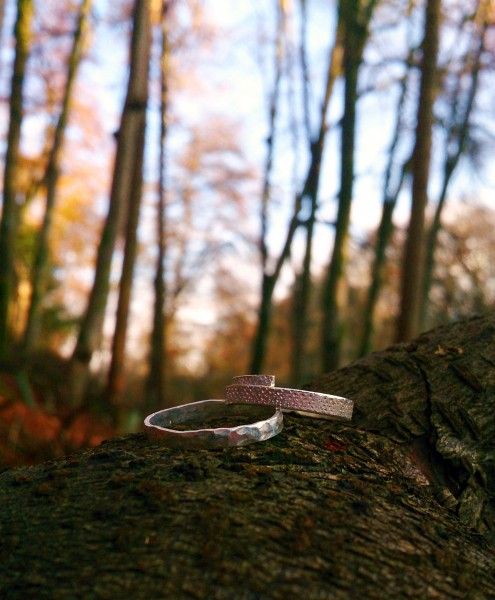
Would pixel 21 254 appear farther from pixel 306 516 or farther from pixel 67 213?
pixel 306 516

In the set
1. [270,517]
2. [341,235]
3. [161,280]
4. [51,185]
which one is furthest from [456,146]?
[270,517]

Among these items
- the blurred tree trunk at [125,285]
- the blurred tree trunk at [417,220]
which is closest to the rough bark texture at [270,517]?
the blurred tree trunk at [417,220]

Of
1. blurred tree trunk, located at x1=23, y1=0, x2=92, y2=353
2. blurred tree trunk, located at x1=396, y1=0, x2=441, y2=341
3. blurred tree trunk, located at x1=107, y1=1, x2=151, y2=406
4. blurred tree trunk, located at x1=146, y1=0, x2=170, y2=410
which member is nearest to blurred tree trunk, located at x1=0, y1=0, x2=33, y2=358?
blurred tree trunk, located at x1=107, y1=1, x2=151, y2=406

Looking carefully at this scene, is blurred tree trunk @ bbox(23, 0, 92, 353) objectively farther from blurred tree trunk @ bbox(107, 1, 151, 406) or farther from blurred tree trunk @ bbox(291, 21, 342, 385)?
blurred tree trunk @ bbox(291, 21, 342, 385)

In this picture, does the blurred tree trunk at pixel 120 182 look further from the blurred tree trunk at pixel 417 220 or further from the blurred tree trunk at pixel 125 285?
the blurred tree trunk at pixel 417 220

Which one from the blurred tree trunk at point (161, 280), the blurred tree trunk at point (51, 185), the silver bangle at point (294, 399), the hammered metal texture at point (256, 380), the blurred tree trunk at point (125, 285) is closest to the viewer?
the silver bangle at point (294, 399)

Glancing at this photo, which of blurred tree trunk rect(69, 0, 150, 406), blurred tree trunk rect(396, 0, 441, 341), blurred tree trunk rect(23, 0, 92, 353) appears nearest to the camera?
blurred tree trunk rect(396, 0, 441, 341)
